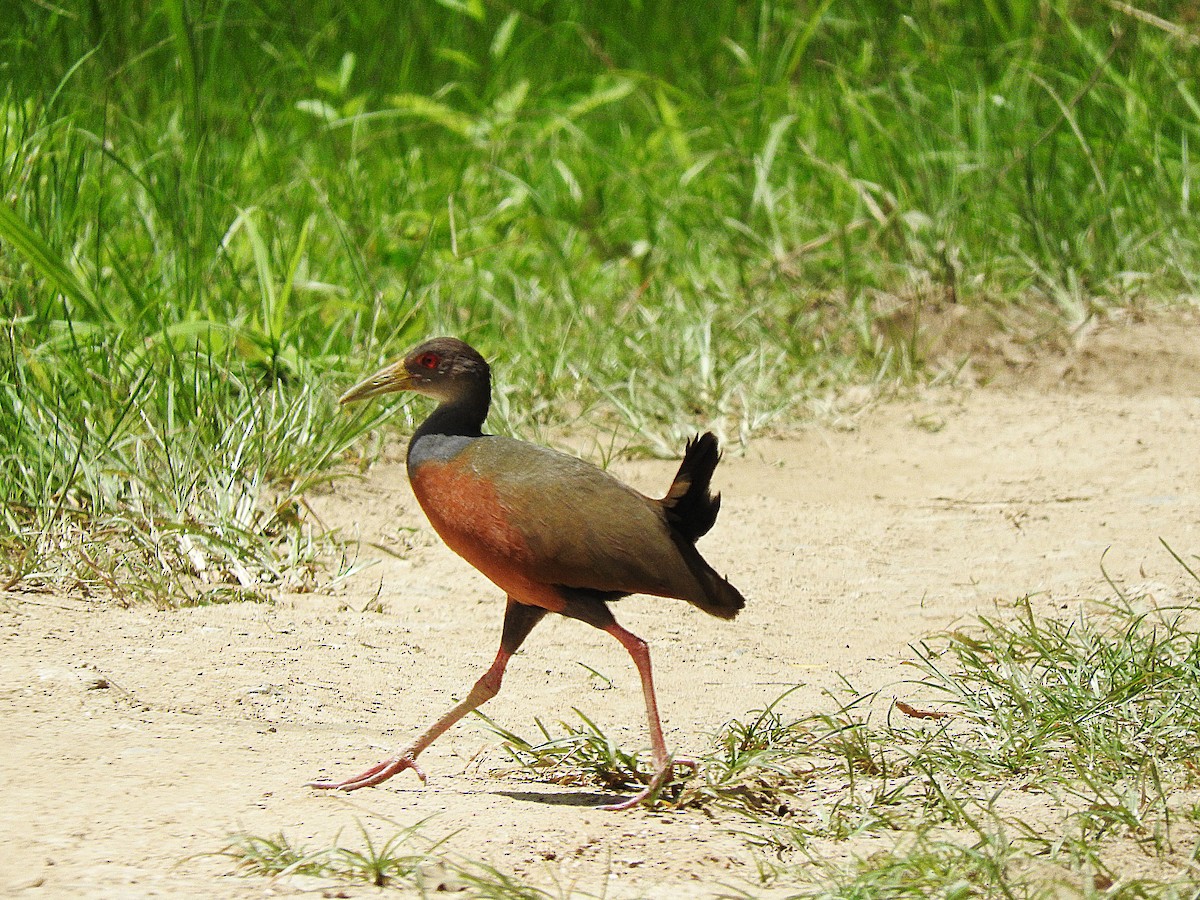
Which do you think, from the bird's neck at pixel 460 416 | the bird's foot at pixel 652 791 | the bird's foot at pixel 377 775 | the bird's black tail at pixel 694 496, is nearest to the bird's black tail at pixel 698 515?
the bird's black tail at pixel 694 496

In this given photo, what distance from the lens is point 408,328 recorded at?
530cm

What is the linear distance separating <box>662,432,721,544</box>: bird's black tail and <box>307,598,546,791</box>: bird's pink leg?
1.04 feet

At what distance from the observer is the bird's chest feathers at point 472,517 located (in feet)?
9.43

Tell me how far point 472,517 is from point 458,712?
36 centimetres

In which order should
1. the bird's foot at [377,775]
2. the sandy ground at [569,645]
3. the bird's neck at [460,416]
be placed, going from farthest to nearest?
1. the bird's neck at [460,416]
2. the bird's foot at [377,775]
3. the sandy ground at [569,645]

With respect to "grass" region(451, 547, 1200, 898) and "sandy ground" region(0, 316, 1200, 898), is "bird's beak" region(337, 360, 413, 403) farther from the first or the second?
"grass" region(451, 547, 1200, 898)

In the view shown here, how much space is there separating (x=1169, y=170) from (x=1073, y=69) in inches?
27.9

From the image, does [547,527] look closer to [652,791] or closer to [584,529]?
[584,529]

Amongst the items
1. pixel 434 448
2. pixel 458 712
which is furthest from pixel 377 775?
pixel 434 448

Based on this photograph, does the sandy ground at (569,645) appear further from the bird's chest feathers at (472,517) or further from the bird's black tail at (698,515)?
the bird's chest feathers at (472,517)

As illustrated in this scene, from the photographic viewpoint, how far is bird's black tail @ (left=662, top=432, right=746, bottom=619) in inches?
117

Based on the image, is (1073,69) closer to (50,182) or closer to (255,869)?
(50,182)

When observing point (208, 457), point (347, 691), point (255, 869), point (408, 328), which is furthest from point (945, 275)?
point (255, 869)

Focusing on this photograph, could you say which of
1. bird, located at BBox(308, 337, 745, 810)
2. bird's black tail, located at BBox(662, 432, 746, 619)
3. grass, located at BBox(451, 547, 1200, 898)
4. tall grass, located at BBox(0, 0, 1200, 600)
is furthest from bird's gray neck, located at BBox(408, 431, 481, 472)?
tall grass, located at BBox(0, 0, 1200, 600)
